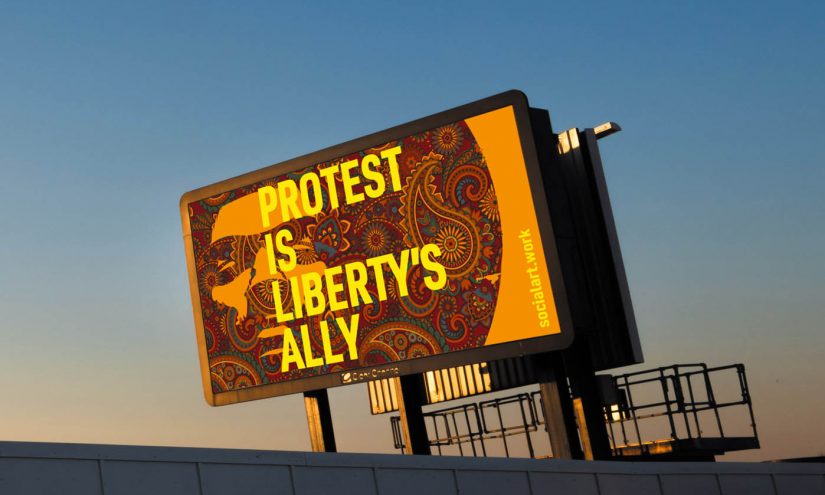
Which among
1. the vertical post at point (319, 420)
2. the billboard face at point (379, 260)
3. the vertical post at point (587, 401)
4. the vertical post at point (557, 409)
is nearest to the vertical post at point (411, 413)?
the billboard face at point (379, 260)

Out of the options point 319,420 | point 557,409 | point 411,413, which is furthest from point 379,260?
point 557,409

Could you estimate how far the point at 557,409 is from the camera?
2245 centimetres

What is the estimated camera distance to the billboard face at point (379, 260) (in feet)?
71.6

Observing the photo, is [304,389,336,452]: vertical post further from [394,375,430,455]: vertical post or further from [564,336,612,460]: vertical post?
[564,336,612,460]: vertical post

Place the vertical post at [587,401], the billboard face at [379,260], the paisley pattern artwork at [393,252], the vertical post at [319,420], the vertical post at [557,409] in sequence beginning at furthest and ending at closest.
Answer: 1. the vertical post at [319,420]
2. the vertical post at [587,401]
3. the vertical post at [557,409]
4. the paisley pattern artwork at [393,252]
5. the billboard face at [379,260]

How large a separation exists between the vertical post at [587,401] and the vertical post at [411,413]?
307 centimetres

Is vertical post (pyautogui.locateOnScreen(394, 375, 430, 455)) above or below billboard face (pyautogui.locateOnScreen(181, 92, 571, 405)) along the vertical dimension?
below

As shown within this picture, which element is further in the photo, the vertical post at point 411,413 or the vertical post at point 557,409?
the vertical post at point 411,413

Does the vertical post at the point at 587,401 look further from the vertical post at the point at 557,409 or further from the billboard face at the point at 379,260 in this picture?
the billboard face at the point at 379,260

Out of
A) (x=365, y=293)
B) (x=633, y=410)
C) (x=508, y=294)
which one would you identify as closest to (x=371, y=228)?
(x=365, y=293)

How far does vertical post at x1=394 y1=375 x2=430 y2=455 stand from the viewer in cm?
2364

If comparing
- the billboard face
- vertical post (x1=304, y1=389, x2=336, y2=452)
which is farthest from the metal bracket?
vertical post (x1=304, y1=389, x2=336, y2=452)

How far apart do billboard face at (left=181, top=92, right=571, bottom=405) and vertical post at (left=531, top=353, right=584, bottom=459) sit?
1187 millimetres

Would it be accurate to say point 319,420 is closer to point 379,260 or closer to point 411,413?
point 411,413
